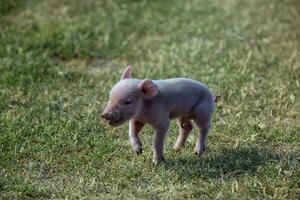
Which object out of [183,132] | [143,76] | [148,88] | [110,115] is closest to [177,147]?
[183,132]

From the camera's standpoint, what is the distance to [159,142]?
17.6 ft

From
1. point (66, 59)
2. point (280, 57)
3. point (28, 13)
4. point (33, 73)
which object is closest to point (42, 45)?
point (66, 59)

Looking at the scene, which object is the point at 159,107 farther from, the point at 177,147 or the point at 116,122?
the point at 177,147

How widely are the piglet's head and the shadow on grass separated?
56 centimetres

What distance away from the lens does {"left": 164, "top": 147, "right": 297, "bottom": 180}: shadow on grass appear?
5.25 meters

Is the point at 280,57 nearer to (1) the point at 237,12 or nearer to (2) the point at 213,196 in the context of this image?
(1) the point at 237,12

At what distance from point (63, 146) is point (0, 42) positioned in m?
3.29

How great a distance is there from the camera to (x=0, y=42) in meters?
8.73

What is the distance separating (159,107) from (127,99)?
0.98 ft

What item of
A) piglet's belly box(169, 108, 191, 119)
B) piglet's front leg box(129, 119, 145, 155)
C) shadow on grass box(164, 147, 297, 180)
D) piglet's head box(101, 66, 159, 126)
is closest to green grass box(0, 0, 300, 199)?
shadow on grass box(164, 147, 297, 180)

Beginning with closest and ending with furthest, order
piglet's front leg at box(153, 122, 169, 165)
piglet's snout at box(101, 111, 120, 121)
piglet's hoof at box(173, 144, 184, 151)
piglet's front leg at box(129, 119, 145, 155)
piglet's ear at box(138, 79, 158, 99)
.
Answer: piglet's snout at box(101, 111, 120, 121) → piglet's ear at box(138, 79, 158, 99) → piglet's front leg at box(153, 122, 169, 165) → piglet's front leg at box(129, 119, 145, 155) → piglet's hoof at box(173, 144, 184, 151)

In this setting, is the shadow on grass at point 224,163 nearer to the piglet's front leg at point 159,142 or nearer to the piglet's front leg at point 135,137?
the piglet's front leg at point 159,142

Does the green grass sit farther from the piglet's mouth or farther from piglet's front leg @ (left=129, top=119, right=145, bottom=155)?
the piglet's mouth

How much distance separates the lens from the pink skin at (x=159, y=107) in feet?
16.9
